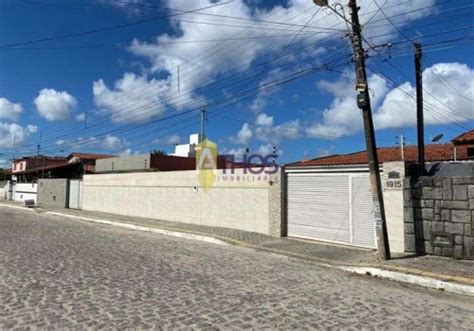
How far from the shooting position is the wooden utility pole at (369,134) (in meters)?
11.1

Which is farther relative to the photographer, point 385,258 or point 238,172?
point 238,172

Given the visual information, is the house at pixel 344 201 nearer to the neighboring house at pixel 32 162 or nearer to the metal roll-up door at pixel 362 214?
the metal roll-up door at pixel 362 214

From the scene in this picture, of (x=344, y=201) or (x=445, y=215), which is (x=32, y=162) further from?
(x=445, y=215)

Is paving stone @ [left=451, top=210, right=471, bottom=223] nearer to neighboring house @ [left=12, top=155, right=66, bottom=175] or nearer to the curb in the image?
the curb

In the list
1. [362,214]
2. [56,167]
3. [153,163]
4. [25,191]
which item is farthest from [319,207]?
[56,167]

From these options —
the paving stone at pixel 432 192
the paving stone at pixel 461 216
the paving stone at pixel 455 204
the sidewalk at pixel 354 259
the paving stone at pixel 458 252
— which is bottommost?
the sidewalk at pixel 354 259

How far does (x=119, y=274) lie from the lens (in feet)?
28.5

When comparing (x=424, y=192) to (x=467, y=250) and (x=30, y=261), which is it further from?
(x=30, y=261)

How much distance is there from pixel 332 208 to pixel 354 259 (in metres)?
3.13

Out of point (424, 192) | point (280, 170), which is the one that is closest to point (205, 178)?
point (280, 170)

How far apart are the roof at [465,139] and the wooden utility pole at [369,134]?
15.1 m

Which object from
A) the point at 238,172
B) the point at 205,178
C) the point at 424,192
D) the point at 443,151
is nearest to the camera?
the point at 424,192

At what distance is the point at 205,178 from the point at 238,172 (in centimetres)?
240

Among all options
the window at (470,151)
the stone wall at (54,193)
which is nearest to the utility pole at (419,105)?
the window at (470,151)
